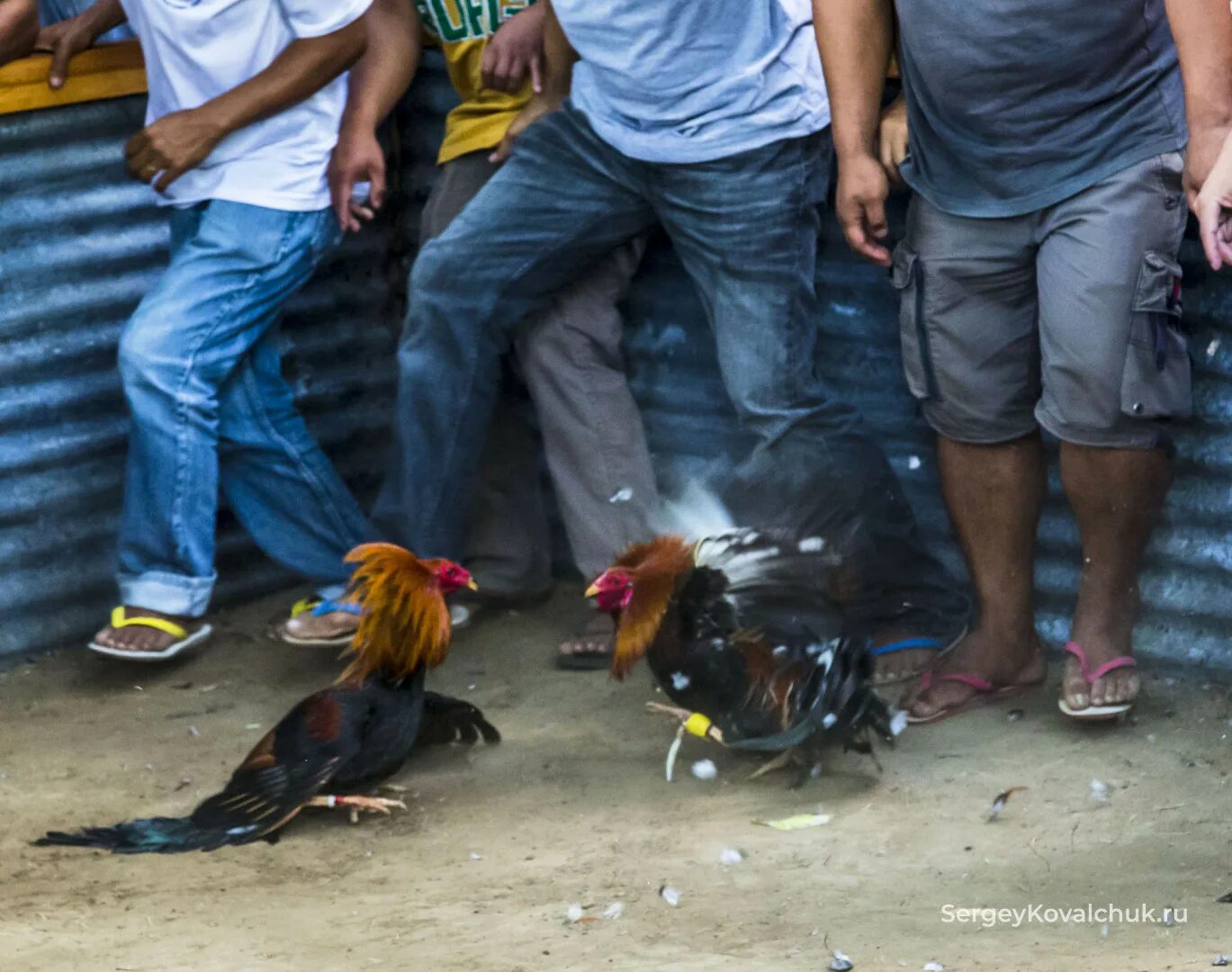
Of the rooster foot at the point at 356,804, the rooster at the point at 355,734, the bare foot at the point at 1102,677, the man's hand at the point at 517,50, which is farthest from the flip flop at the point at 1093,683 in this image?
the man's hand at the point at 517,50

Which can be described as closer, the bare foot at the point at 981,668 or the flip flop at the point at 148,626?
the bare foot at the point at 981,668

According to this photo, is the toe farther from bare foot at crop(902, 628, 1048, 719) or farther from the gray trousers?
the gray trousers

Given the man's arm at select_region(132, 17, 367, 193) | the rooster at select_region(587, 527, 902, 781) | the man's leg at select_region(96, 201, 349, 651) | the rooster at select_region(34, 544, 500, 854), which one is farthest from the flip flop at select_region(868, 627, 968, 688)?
the man's arm at select_region(132, 17, 367, 193)

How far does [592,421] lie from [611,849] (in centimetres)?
118

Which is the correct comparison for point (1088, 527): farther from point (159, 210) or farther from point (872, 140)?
point (159, 210)

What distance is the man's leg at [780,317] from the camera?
394 centimetres

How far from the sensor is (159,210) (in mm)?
4633

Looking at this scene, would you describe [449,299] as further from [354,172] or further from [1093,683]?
[1093,683]

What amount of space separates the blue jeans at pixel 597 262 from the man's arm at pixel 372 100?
0.33 metres

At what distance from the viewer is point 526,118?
4.30 meters

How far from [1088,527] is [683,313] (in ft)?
3.82

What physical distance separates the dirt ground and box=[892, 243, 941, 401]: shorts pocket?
0.71 metres

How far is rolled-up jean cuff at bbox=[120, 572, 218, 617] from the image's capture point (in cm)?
432

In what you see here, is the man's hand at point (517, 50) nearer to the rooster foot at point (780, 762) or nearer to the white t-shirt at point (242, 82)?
the white t-shirt at point (242, 82)
